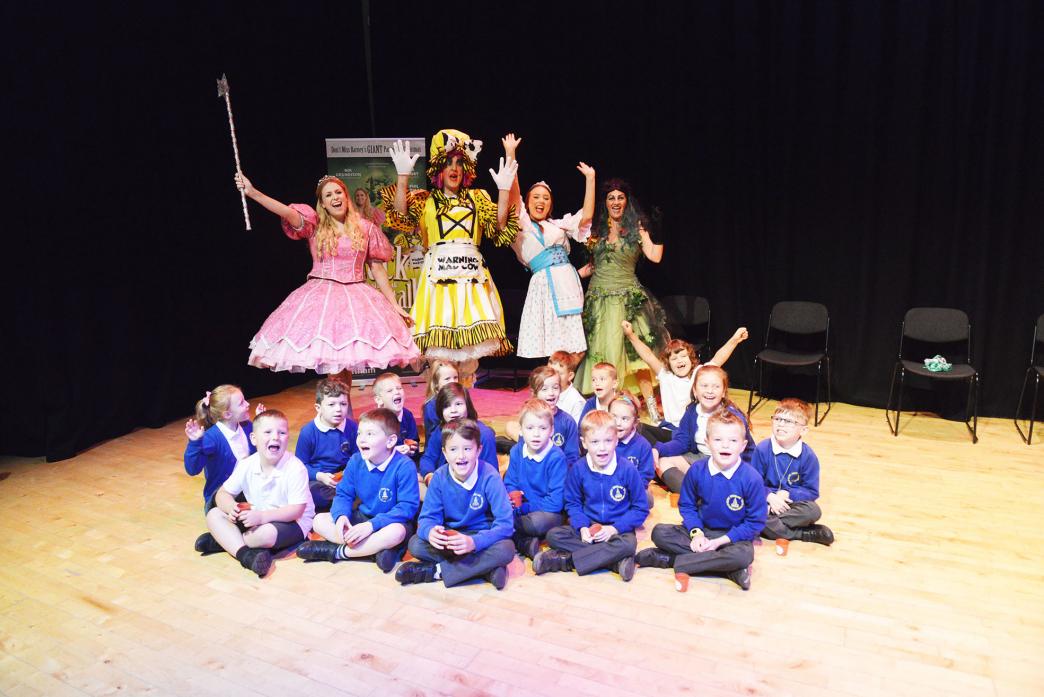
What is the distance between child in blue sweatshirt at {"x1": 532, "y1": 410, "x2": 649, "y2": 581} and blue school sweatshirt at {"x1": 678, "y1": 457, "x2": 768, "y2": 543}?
22 cm

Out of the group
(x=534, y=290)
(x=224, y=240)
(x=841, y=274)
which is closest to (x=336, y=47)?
(x=224, y=240)

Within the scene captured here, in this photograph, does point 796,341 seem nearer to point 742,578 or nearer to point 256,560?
point 742,578

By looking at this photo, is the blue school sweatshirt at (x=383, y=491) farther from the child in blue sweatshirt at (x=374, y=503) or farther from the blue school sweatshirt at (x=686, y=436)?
the blue school sweatshirt at (x=686, y=436)

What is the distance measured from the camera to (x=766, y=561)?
10.8ft

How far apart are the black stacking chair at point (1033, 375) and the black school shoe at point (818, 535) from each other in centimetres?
225

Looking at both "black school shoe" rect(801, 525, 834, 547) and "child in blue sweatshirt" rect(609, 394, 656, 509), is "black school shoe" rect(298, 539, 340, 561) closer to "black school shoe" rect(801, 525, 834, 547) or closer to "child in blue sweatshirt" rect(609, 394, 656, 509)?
"child in blue sweatshirt" rect(609, 394, 656, 509)

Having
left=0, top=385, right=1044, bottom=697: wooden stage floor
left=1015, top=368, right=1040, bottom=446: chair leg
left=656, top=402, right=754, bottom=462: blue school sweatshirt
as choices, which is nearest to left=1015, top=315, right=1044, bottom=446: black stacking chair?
left=1015, top=368, right=1040, bottom=446: chair leg

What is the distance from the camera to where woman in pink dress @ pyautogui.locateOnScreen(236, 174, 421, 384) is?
4180 millimetres

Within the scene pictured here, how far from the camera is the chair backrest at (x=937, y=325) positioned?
16.6ft

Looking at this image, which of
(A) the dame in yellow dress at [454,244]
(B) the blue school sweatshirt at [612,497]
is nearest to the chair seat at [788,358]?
(A) the dame in yellow dress at [454,244]

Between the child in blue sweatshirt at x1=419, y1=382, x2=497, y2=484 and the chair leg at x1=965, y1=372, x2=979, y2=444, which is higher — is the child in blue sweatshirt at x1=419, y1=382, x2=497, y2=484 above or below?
above

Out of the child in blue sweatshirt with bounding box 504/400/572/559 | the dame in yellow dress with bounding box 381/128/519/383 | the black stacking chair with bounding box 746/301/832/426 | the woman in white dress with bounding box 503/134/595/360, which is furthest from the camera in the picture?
the black stacking chair with bounding box 746/301/832/426

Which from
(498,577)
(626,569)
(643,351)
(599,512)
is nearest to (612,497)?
(599,512)

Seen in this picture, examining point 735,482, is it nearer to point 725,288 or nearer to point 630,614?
point 630,614
